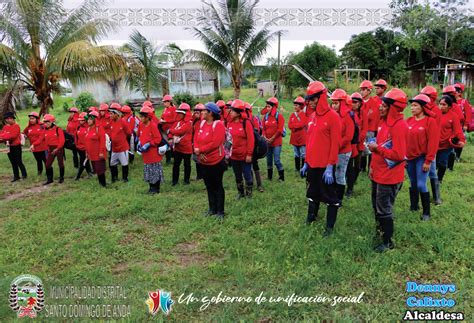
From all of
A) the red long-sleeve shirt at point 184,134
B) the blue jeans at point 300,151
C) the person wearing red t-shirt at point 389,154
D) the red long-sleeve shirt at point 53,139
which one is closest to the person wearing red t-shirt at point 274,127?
the blue jeans at point 300,151

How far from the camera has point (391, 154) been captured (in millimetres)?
3869

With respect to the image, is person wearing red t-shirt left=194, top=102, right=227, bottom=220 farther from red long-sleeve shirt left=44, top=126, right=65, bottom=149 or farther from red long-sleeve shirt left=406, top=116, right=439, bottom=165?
red long-sleeve shirt left=44, top=126, right=65, bottom=149

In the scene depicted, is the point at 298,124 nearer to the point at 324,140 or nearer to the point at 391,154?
the point at 324,140

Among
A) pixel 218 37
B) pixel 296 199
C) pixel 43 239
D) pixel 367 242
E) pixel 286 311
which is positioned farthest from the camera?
pixel 218 37

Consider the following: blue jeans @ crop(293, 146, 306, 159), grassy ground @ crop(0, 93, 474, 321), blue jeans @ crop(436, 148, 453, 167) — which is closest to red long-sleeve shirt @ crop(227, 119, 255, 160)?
grassy ground @ crop(0, 93, 474, 321)

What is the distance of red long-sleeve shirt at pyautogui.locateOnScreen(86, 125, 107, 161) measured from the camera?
7620 mm

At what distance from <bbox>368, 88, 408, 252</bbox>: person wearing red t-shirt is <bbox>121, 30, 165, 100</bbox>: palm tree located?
9944 millimetres

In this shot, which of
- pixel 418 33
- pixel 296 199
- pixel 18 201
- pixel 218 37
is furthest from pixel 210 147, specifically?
pixel 418 33

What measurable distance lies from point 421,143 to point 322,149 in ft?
5.10

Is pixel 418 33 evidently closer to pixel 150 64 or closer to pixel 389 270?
pixel 150 64

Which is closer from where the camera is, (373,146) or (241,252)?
(373,146)

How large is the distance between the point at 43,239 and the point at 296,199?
3966 mm

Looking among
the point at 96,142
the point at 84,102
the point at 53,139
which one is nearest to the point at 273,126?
the point at 96,142

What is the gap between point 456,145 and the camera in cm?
586
